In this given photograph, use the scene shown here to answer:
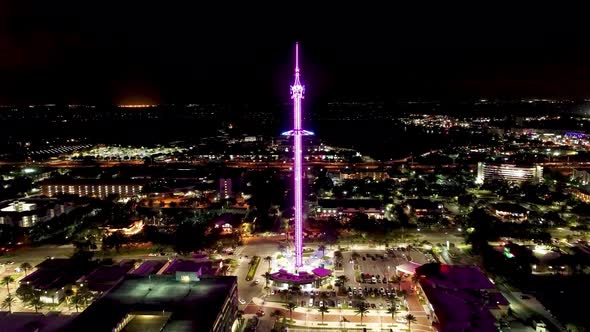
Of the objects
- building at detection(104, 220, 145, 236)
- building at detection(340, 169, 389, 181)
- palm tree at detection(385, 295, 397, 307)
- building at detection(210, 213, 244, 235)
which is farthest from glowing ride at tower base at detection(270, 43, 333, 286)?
building at detection(340, 169, 389, 181)

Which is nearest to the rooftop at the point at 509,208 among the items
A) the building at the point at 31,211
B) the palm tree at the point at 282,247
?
the palm tree at the point at 282,247

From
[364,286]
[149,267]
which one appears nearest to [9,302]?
[149,267]

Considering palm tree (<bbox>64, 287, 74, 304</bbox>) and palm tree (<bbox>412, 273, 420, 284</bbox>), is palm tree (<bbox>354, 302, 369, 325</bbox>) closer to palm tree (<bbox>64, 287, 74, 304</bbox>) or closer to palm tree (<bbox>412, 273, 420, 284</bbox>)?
palm tree (<bbox>412, 273, 420, 284</bbox>)

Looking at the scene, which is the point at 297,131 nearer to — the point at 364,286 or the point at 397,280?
the point at 364,286

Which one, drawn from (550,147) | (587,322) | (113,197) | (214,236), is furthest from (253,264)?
(550,147)

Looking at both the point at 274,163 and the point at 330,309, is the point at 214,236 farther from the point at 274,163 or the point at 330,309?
the point at 274,163

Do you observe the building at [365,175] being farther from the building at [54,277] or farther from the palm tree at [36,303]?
the palm tree at [36,303]
